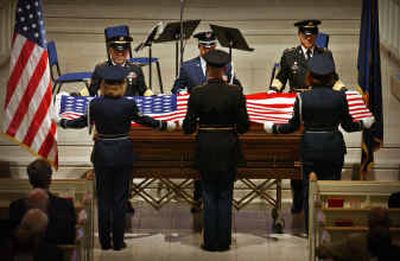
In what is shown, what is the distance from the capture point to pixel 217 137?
11.1m

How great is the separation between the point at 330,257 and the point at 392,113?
7.82 meters

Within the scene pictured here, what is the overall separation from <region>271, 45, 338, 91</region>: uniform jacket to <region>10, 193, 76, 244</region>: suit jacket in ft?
15.3

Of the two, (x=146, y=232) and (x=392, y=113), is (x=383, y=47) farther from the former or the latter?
(x=146, y=232)

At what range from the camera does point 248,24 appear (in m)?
17.7

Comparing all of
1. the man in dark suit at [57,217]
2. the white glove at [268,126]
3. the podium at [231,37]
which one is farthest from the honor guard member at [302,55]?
the man in dark suit at [57,217]

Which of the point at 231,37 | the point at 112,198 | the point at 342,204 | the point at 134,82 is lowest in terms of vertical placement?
the point at 112,198

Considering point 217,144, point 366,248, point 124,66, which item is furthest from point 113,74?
point 366,248

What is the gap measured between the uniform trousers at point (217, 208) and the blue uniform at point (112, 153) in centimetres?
75

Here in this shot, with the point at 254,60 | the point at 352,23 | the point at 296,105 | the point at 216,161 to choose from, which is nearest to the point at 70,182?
the point at 216,161

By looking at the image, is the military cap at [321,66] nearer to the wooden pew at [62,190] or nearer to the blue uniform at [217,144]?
the blue uniform at [217,144]

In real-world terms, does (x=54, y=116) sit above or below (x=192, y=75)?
below

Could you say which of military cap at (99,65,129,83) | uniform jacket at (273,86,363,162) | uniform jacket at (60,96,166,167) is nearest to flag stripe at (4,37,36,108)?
uniform jacket at (60,96,166,167)

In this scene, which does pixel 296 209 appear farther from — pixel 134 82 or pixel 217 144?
pixel 134 82

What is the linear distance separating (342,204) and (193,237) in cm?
218
